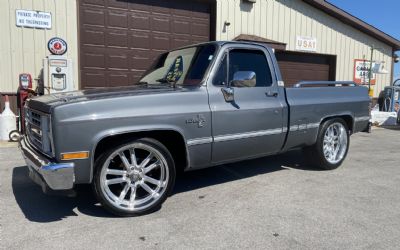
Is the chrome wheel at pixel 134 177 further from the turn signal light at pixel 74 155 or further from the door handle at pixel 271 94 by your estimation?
the door handle at pixel 271 94

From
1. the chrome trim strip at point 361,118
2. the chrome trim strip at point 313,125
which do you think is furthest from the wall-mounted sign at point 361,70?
the chrome trim strip at point 313,125

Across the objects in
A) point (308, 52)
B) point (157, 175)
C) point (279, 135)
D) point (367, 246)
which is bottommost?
point (367, 246)

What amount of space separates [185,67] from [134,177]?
5.07 ft

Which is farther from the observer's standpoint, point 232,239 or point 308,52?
point 308,52

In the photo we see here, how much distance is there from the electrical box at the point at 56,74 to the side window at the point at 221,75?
497 centimetres

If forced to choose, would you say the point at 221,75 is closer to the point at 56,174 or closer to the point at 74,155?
the point at 74,155

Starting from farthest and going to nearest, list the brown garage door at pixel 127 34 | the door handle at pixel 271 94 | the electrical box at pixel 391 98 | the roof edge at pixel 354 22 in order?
the electrical box at pixel 391 98
the roof edge at pixel 354 22
the brown garage door at pixel 127 34
the door handle at pixel 271 94

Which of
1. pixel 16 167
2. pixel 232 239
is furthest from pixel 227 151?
pixel 16 167

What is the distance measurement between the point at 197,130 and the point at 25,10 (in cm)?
678

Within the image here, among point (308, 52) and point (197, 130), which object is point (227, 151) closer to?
point (197, 130)

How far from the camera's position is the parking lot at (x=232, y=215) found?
3055mm

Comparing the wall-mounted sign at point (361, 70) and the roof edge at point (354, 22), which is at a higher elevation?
the roof edge at point (354, 22)

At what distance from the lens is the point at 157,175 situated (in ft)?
12.6

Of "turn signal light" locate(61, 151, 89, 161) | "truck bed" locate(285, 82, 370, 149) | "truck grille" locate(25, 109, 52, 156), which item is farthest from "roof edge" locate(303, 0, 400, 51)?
"turn signal light" locate(61, 151, 89, 161)
